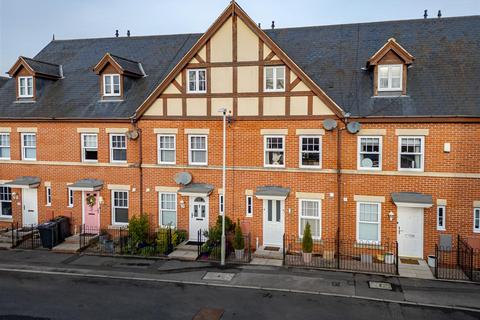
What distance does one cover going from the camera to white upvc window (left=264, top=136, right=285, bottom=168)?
66.9ft

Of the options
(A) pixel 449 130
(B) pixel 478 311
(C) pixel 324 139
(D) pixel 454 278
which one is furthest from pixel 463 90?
(B) pixel 478 311

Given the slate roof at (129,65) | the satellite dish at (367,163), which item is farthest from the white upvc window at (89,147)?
the satellite dish at (367,163)

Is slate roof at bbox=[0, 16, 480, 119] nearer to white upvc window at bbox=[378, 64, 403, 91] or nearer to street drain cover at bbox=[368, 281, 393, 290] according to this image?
white upvc window at bbox=[378, 64, 403, 91]

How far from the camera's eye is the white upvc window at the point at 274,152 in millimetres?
20406

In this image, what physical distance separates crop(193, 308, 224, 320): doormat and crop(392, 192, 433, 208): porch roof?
940 cm

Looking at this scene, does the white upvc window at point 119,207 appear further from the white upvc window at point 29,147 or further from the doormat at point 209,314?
the doormat at point 209,314

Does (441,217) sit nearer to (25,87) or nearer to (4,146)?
(4,146)

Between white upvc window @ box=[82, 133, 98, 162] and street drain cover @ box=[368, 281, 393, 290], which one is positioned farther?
white upvc window @ box=[82, 133, 98, 162]

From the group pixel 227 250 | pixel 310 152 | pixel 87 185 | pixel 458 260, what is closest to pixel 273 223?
pixel 227 250

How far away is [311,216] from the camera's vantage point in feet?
65.5

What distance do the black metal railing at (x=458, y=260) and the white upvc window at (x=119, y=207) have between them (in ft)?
51.4

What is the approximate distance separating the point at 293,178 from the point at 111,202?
33.6 feet

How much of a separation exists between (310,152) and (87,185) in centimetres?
→ 1208

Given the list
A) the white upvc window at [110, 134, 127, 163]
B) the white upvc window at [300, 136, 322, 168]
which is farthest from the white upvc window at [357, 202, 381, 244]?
the white upvc window at [110, 134, 127, 163]
